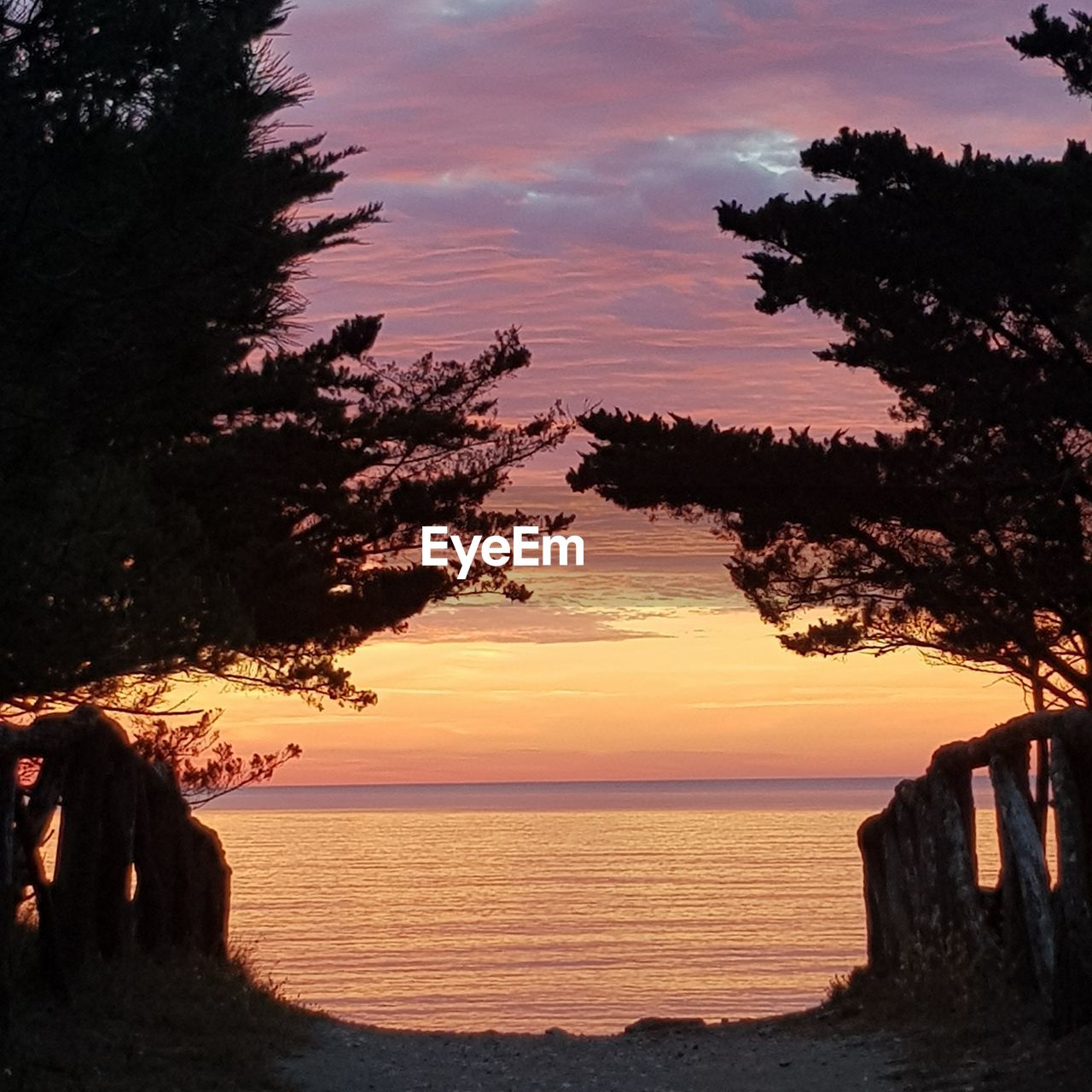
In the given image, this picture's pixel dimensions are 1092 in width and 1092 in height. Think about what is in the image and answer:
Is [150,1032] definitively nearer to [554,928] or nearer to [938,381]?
[938,381]

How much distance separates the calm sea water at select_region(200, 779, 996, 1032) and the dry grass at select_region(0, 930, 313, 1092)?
38.4 feet

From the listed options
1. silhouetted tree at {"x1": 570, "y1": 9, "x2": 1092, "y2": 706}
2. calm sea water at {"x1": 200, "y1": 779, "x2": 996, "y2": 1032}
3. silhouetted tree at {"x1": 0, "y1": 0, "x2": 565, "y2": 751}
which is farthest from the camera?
calm sea water at {"x1": 200, "y1": 779, "x2": 996, "y2": 1032}

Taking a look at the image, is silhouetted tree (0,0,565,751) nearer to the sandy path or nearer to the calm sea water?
the sandy path

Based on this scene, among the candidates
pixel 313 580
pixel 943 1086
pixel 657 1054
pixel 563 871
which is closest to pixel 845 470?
pixel 313 580

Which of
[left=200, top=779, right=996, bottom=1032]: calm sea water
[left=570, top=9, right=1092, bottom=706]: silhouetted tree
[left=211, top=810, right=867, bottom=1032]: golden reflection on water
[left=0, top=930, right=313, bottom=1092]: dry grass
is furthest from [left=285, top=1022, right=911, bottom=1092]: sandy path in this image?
[left=200, top=779, right=996, bottom=1032]: calm sea water

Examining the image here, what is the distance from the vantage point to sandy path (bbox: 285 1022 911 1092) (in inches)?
463

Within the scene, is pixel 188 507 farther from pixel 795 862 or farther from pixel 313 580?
pixel 795 862

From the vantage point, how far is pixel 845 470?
1939 cm

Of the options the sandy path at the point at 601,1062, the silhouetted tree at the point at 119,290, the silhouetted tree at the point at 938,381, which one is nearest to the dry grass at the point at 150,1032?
the sandy path at the point at 601,1062

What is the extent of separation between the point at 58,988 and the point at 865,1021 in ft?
22.5

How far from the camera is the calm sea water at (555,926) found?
30.5 meters

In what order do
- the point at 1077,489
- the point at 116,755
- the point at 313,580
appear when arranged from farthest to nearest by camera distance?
1. the point at 313,580
2. the point at 1077,489
3. the point at 116,755

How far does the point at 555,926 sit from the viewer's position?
45219 mm

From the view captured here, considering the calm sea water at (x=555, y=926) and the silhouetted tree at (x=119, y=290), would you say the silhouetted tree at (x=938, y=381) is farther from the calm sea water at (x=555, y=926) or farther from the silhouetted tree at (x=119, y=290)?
the calm sea water at (x=555, y=926)
